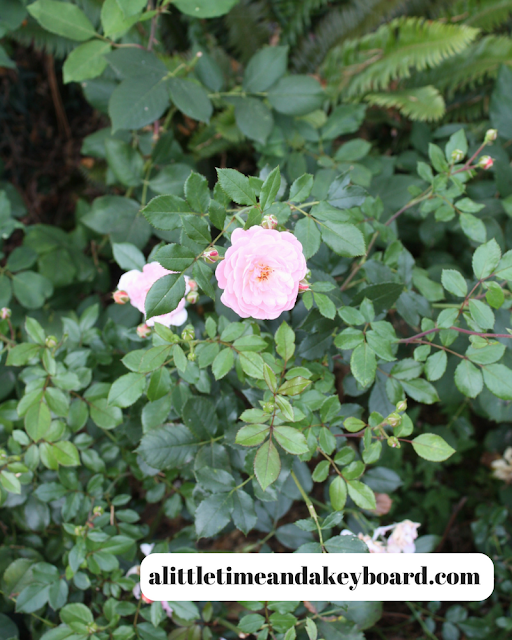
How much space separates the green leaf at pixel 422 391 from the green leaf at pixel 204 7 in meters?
1.09

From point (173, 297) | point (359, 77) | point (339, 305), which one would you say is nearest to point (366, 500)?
point (339, 305)

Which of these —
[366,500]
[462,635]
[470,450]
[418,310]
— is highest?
[418,310]

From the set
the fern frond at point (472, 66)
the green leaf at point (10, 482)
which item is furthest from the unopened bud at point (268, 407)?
the fern frond at point (472, 66)

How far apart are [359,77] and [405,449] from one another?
1544mm

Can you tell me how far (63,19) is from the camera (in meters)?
1.24

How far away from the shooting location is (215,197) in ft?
2.57

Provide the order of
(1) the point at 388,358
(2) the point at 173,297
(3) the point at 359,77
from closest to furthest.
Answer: (2) the point at 173,297 → (1) the point at 388,358 → (3) the point at 359,77

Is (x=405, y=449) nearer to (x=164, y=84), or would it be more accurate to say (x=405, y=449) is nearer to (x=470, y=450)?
(x=470, y=450)

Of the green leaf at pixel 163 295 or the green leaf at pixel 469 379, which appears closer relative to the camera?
the green leaf at pixel 163 295

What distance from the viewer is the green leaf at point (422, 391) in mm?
911

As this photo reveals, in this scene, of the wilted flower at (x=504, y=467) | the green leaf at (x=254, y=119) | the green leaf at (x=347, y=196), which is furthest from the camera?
the wilted flower at (x=504, y=467)

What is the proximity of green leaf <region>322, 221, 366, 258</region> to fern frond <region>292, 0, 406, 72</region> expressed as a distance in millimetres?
1603

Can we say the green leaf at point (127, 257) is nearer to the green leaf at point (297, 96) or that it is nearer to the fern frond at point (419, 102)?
the green leaf at point (297, 96)

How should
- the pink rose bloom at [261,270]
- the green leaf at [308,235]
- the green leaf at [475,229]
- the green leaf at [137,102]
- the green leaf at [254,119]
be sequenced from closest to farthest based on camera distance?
the pink rose bloom at [261,270] < the green leaf at [308,235] < the green leaf at [475,229] < the green leaf at [137,102] < the green leaf at [254,119]
